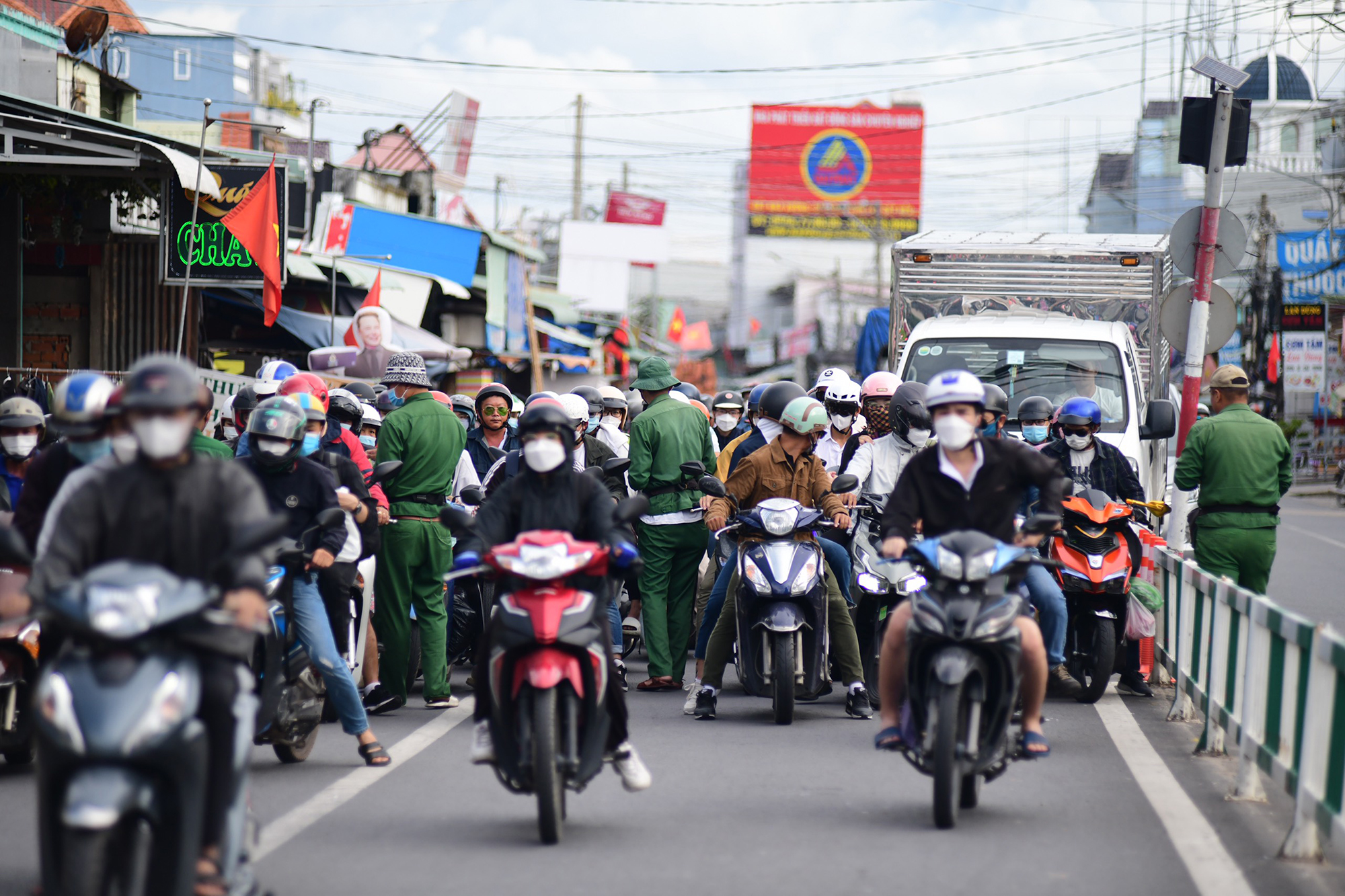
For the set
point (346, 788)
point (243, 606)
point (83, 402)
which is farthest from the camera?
point (346, 788)

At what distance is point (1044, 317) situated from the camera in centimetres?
1448

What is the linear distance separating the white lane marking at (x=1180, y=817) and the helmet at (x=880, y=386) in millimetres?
2505

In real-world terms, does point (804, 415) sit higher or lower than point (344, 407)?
higher

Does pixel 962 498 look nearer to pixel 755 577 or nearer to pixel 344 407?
pixel 755 577

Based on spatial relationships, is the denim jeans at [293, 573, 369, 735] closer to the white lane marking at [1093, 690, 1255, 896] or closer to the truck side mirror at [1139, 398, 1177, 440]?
the white lane marking at [1093, 690, 1255, 896]

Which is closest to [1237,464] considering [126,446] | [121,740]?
[126,446]

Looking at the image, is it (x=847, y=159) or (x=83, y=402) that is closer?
(x=83, y=402)

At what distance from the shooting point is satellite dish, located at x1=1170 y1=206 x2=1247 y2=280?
12.3m

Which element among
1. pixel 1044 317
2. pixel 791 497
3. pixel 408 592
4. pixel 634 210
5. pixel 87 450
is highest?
pixel 634 210

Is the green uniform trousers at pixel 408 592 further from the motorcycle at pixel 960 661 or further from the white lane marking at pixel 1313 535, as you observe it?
the white lane marking at pixel 1313 535

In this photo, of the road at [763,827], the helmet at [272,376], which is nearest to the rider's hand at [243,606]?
the road at [763,827]

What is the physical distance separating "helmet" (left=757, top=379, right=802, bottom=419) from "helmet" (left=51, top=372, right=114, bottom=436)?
447cm

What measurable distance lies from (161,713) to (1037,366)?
10115mm

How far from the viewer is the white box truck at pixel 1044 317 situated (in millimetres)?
13086
